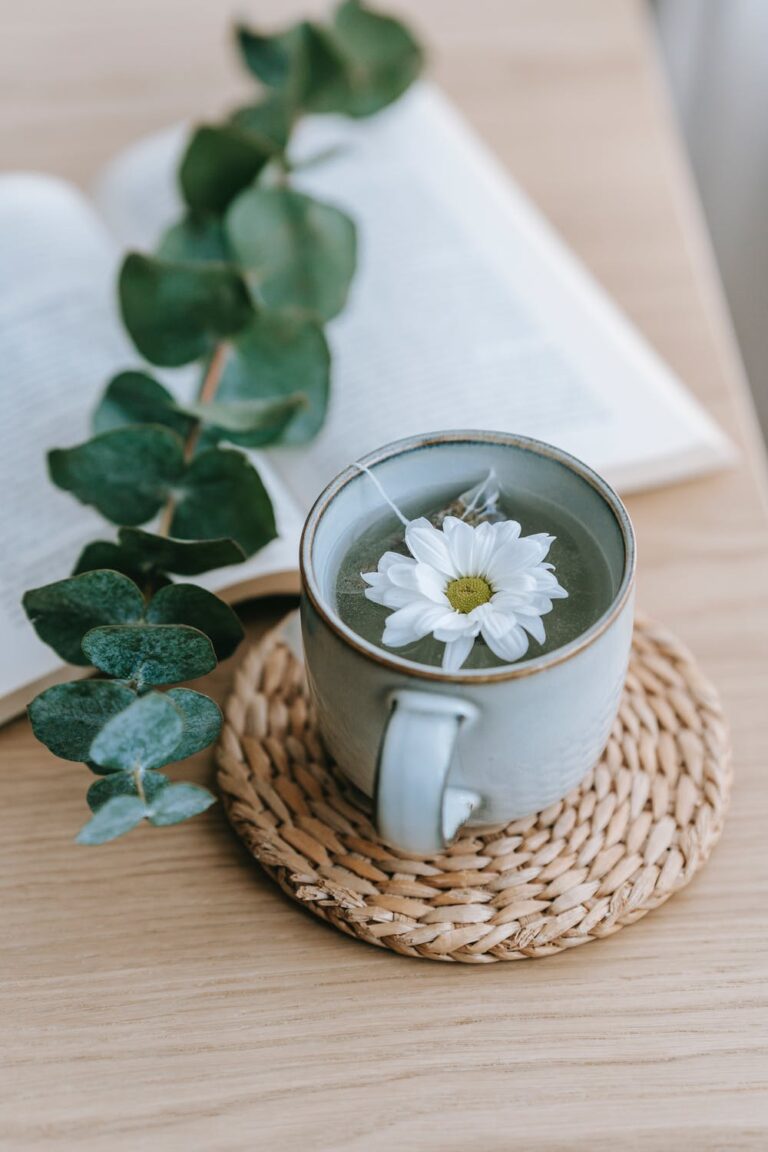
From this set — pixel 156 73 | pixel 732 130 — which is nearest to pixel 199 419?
pixel 156 73

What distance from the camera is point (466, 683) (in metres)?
0.35

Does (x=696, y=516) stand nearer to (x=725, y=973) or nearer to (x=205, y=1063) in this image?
(x=725, y=973)

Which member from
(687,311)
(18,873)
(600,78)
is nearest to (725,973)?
(18,873)

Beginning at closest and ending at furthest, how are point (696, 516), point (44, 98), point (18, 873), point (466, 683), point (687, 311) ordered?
point (466, 683)
point (18, 873)
point (696, 516)
point (687, 311)
point (44, 98)

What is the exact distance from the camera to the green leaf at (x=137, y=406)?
0.54m

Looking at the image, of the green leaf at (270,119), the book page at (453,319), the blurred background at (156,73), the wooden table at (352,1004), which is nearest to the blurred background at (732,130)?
the blurred background at (156,73)

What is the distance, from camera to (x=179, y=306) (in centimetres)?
58

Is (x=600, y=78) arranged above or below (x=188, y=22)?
below

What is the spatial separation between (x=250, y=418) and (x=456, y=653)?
0.20 meters

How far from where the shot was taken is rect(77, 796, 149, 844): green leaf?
0.38m

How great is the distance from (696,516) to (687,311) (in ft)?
0.59

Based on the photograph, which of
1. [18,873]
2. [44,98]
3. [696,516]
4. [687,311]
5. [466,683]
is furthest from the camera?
[44,98]

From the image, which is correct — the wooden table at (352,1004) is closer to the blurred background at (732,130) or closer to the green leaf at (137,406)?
the green leaf at (137,406)

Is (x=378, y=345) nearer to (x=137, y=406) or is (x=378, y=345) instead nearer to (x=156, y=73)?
(x=137, y=406)
